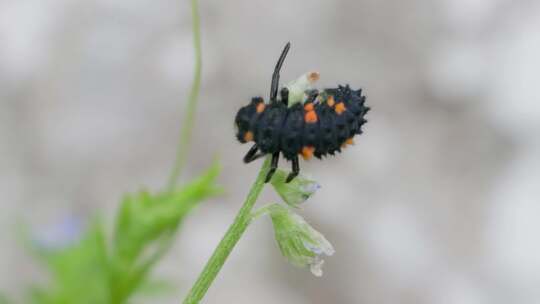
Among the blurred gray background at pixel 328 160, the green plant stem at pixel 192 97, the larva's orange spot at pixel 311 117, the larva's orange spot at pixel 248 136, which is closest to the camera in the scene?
the larva's orange spot at pixel 311 117

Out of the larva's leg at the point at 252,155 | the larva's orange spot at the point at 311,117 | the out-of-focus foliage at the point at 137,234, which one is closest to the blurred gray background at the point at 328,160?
the out-of-focus foliage at the point at 137,234

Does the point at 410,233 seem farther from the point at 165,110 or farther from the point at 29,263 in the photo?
the point at 29,263

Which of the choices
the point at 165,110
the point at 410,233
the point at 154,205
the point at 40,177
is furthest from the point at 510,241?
the point at 154,205

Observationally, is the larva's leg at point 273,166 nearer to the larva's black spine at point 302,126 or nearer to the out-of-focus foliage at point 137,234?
the larva's black spine at point 302,126

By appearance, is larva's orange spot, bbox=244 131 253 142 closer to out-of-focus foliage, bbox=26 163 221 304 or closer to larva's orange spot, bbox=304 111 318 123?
larva's orange spot, bbox=304 111 318 123

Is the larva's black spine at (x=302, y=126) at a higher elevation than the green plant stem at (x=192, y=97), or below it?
below

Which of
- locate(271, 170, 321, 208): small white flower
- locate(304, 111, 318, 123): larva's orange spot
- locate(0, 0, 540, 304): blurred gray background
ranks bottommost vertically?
locate(271, 170, 321, 208): small white flower

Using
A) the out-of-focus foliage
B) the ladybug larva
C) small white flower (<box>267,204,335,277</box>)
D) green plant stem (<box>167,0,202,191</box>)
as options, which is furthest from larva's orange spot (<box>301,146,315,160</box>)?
the out-of-focus foliage

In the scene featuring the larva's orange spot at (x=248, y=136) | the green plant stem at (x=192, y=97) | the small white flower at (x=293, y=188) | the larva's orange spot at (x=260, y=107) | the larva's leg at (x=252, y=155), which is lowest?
the small white flower at (x=293, y=188)
